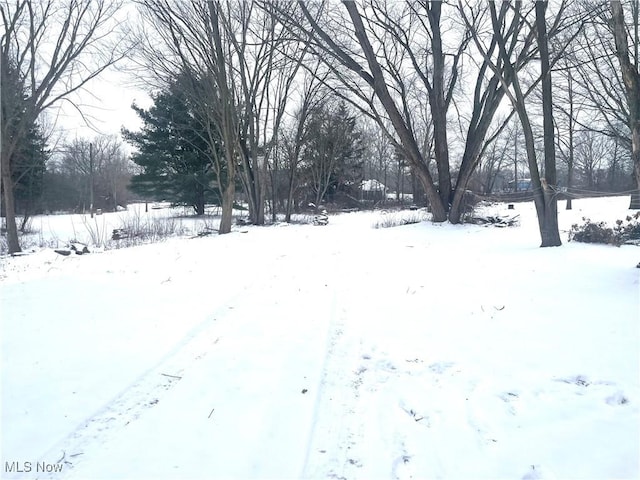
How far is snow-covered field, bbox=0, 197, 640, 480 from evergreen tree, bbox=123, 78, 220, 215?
21815 millimetres

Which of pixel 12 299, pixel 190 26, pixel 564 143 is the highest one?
pixel 190 26

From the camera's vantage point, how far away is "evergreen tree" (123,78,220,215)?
2673 centimetres

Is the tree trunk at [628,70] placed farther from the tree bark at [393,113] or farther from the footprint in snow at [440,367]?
the tree bark at [393,113]

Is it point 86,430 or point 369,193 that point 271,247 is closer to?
point 86,430

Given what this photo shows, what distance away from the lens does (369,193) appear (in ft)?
148

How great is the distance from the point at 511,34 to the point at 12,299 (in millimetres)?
15064

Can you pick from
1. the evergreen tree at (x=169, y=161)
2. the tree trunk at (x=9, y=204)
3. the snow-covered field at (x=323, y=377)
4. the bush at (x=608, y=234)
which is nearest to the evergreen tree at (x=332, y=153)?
the evergreen tree at (x=169, y=161)

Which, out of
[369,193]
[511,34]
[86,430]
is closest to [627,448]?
[86,430]

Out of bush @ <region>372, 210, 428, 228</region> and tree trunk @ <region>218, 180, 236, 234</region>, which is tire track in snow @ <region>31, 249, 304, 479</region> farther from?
bush @ <region>372, 210, 428, 228</region>

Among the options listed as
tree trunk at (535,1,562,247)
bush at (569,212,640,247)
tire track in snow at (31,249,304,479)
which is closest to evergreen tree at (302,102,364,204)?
tree trunk at (535,1,562,247)

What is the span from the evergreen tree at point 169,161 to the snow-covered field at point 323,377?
21815mm

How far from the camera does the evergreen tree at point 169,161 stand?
26.7 meters

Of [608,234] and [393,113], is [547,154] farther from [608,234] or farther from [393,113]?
[393,113]

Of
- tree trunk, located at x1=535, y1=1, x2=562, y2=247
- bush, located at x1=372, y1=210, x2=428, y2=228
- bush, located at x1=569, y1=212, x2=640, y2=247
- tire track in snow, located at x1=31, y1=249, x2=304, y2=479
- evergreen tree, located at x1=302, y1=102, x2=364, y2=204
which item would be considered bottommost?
tire track in snow, located at x1=31, y1=249, x2=304, y2=479
